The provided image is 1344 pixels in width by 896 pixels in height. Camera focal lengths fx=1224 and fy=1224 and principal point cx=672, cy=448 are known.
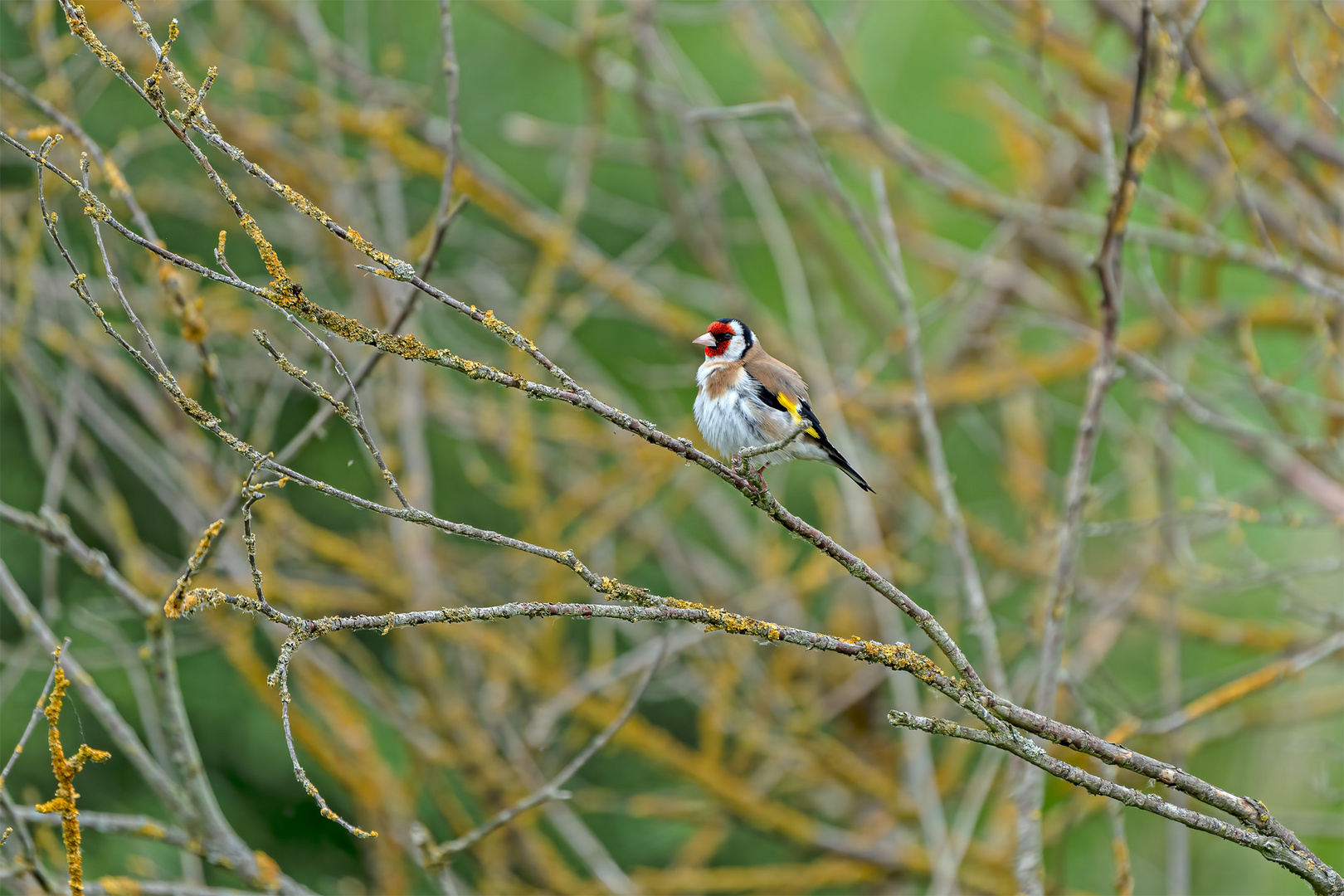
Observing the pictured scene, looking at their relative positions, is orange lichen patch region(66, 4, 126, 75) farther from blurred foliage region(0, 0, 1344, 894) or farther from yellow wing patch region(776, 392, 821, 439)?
yellow wing patch region(776, 392, 821, 439)

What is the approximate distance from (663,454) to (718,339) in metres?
0.91

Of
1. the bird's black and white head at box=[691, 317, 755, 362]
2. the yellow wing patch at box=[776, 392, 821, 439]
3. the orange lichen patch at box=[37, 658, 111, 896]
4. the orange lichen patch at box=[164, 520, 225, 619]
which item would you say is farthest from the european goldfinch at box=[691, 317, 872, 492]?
the orange lichen patch at box=[37, 658, 111, 896]

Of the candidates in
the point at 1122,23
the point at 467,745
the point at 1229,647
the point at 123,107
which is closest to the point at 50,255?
the point at 123,107

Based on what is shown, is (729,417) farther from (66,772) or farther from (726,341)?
(66,772)

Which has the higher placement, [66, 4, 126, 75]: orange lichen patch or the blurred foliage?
the blurred foliage

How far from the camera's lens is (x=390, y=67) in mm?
5629

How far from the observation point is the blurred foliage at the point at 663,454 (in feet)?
16.6

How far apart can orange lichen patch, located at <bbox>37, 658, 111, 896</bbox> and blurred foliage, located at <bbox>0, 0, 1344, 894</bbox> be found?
3.37 feet

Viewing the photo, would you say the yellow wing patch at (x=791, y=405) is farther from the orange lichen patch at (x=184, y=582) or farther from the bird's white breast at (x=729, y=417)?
the orange lichen patch at (x=184, y=582)

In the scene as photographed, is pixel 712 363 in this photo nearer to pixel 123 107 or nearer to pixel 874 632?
pixel 874 632

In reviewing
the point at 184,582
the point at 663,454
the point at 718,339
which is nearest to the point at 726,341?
the point at 718,339

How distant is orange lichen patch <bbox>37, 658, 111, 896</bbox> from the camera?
→ 7.22ft

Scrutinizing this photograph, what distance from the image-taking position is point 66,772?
223cm

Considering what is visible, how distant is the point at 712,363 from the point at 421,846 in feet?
7.30
